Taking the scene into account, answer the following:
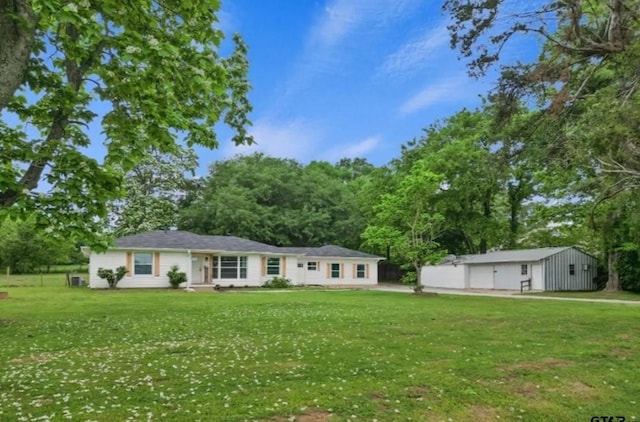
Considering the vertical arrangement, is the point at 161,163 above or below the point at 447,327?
above

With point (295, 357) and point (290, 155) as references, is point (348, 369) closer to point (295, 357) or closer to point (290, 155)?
point (295, 357)

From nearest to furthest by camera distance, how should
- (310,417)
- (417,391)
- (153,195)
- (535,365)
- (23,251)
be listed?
(310,417), (417,391), (535,365), (23,251), (153,195)

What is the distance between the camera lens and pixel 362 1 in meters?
10.9

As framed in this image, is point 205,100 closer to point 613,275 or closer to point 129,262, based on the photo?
point 129,262

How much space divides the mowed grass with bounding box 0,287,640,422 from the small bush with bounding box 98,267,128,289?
12649 millimetres

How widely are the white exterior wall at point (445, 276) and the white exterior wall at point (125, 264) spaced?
16203mm

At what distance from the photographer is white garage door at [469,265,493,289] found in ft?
102

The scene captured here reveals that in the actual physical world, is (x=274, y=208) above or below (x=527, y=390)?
above

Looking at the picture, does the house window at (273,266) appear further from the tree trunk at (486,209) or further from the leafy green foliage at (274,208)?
the tree trunk at (486,209)

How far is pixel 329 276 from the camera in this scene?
32.6 meters

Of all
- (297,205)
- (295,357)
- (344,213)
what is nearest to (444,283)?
(344,213)

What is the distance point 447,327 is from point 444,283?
2414 cm

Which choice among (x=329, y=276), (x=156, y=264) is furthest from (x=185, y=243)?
(x=329, y=276)

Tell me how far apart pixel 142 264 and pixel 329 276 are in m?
12.9
